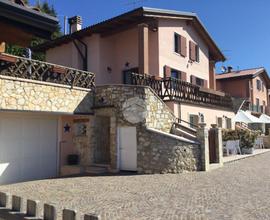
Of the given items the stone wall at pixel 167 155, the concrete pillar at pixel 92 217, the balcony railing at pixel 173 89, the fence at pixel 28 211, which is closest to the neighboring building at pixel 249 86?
the balcony railing at pixel 173 89

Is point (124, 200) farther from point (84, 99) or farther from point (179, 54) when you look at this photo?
point (179, 54)

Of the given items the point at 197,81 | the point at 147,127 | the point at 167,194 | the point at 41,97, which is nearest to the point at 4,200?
the point at 167,194

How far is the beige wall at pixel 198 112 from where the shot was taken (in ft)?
62.5

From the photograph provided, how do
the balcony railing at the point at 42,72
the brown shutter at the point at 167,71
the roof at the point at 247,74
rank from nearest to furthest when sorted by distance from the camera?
the balcony railing at the point at 42,72
the brown shutter at the point at 167,71
the roof at the point at 247,74

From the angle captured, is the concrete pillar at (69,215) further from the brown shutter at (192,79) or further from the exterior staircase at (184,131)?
the brown shutter at (192,79)

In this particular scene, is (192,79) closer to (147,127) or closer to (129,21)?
(129,21)

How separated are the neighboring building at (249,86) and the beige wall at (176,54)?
11.6 metres

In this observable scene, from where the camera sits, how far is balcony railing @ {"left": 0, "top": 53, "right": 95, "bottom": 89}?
13219mm

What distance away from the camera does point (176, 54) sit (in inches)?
916

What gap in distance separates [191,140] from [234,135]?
7374 mm

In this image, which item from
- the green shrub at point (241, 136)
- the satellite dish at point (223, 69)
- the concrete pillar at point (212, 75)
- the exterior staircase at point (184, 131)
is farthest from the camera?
the satellite dish at point (223, 69)

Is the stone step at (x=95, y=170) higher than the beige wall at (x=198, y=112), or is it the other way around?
the beige wall at (x=198, y=112)

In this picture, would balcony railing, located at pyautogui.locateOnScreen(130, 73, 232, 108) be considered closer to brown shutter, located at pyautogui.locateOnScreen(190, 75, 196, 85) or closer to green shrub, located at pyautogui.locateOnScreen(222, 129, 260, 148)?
brown shutter, located at pyautogui.locateOnScreen(190, 75, 196, 85)

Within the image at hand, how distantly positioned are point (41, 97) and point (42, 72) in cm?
116
